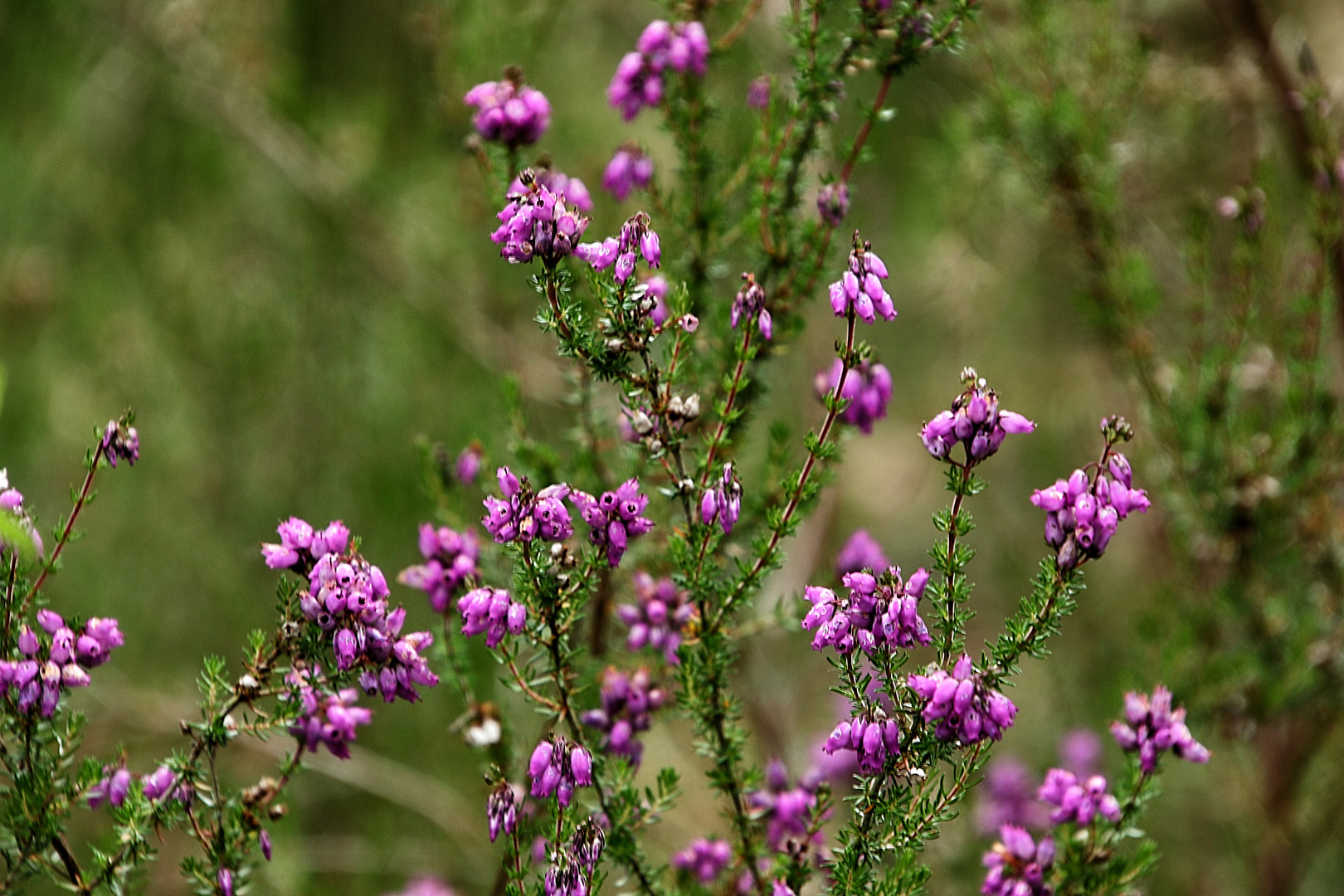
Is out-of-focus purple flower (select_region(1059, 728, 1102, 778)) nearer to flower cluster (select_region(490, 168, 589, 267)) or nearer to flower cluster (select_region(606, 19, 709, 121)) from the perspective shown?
flower cluster (select_region(606, 19, 709, 121))

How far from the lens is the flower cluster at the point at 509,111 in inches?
91.0

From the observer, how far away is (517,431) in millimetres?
2604

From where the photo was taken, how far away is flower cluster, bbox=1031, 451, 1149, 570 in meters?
1.72

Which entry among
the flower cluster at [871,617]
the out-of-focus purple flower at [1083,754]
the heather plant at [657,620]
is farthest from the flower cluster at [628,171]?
Answer: the out-of-focus purple flower at [1083,754]

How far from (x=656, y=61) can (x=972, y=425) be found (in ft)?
3.90

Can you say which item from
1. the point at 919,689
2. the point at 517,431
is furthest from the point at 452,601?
the point at 919,689

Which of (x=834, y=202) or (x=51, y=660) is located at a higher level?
(x=834, y=202)

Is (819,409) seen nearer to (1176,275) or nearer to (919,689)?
(1176,275)

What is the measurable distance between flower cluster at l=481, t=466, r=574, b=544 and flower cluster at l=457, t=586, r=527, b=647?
0.37 ft

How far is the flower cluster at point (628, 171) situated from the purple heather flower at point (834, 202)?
0.40 meters

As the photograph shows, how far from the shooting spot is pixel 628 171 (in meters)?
2.52

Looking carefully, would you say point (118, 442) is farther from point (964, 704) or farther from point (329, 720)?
point (964, 704)

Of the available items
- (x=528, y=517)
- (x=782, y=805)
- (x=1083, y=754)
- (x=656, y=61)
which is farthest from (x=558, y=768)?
(x=1083, y=754)

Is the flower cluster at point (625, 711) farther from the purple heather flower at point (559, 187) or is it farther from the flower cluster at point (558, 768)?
the purple heather flower at point (559, 187)
